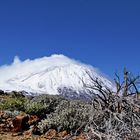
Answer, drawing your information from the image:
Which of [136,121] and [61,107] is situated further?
[61,107]

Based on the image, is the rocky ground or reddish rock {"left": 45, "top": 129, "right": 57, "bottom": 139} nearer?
the rocky ground

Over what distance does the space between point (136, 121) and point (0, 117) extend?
969 centimetres

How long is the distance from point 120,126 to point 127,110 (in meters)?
0.50

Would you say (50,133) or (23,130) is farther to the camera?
(23,130)

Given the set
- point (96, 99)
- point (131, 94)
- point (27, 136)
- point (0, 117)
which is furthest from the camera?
point (0, 117)

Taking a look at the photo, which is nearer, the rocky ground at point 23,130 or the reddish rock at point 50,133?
the rocky ground at point 23,130

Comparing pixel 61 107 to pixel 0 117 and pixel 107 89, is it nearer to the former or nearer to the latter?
pixel 0 117

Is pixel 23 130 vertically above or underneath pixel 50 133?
above

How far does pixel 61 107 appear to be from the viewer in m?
17.6

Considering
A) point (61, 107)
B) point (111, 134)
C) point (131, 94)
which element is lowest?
point (111, 134)

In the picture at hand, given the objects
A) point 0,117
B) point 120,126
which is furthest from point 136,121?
point 0,117

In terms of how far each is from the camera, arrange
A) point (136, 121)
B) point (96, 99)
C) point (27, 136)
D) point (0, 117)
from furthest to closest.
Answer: point (0, 117)
point (27, 136)
point (96, 99)
point (136, 121)

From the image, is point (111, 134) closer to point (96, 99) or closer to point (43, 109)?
point (96, 99)

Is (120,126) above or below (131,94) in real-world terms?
below
